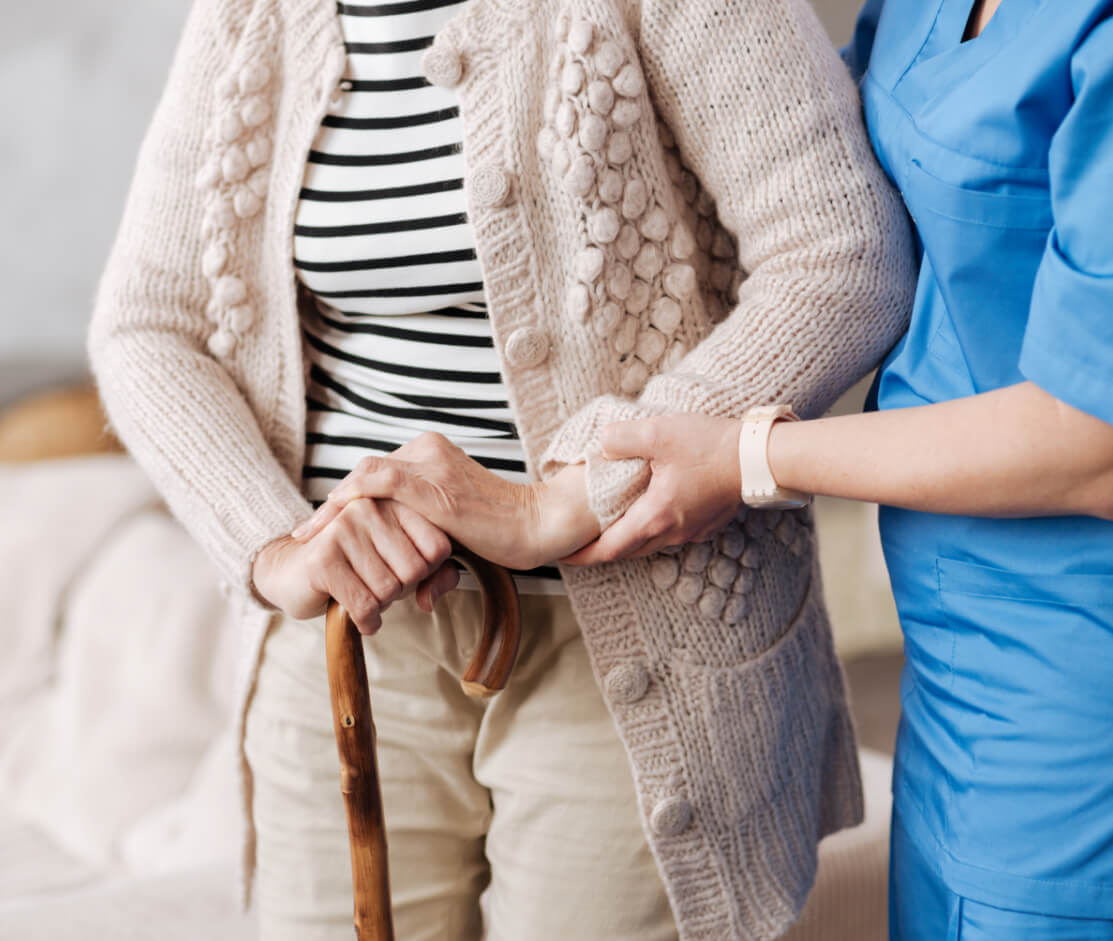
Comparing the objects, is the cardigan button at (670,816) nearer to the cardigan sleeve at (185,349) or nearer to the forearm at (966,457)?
the forearm at (966,457)

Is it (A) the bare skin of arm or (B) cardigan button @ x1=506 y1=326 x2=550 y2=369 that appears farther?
(B) cardigan button @ x1=506 y1=326 x2=550 y2=369

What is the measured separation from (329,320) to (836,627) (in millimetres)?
1979

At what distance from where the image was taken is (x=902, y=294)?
83 cm

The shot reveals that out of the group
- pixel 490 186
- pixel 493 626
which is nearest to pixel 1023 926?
pixel 493 626

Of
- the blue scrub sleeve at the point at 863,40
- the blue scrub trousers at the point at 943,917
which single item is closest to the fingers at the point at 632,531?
the blue scrub trousers at the point at 943,917

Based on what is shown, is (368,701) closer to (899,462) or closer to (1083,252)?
(899,462)

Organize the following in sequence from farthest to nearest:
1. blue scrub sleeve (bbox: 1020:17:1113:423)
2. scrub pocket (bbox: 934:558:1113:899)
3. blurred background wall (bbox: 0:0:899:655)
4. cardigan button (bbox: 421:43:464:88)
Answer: blurred background wall (bbox: 0:0:899:655) → cardigan button (bbox: 421:43:464:88) → scrub pocket (bbox: 934:558:1113:899) → blue scrub sleeve (bbox: 1020:17:1113:423)

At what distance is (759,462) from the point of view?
76cm

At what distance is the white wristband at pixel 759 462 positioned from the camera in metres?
0.77

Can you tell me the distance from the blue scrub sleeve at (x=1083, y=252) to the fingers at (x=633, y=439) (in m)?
0.26

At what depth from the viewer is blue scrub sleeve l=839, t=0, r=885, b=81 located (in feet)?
3.00

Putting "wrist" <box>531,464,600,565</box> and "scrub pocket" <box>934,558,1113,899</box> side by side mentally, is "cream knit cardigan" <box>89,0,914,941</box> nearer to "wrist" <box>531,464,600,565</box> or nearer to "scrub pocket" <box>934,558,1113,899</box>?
"wrist" <box>531,464,600,565</box>

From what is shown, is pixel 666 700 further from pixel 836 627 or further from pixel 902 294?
pixel 836 627

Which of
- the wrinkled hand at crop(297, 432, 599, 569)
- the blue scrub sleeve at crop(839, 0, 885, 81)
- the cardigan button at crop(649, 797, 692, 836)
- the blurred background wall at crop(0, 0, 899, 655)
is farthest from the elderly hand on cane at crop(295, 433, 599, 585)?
the blurred background wall at crop(0, 0, 899, 655)
